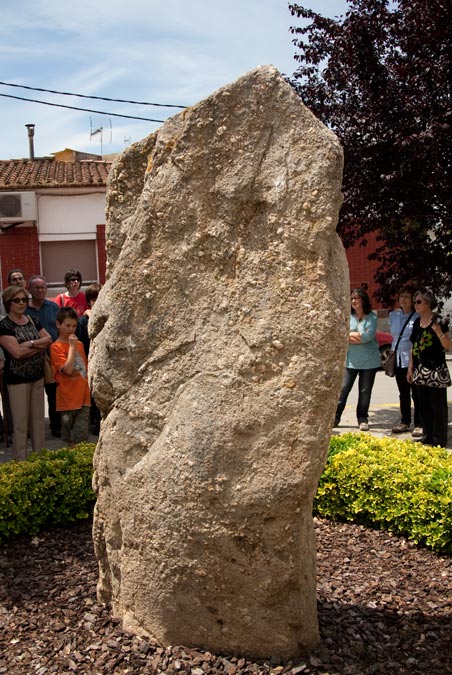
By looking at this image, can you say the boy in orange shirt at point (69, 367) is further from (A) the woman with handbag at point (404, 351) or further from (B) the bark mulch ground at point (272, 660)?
(A) the woman with handbag at point (404, 351)

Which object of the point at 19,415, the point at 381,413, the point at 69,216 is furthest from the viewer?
the point at 69,216

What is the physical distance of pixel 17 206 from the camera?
21078 millimetres

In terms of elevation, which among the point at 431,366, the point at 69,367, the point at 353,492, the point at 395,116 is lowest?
the point at 353,492

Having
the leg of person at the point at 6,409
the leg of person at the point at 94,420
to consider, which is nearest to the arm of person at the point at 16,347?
the leg of person at the point at 6,409

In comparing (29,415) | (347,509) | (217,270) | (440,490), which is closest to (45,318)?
(29,415)

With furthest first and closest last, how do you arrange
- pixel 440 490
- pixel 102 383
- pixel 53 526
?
pixel 53 526
pixel 440 490
pixel 102 383

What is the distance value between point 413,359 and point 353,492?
2.97m

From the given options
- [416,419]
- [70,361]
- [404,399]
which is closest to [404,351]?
[404,399]

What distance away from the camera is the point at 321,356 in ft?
10.4

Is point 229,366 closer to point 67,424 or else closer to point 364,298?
point 67,424

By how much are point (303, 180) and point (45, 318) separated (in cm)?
686

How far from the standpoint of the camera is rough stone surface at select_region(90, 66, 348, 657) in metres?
3.17

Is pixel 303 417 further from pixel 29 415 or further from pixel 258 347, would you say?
pixel 29 415

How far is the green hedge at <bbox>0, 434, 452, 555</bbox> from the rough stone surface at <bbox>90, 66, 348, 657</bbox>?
1992 millimetres
